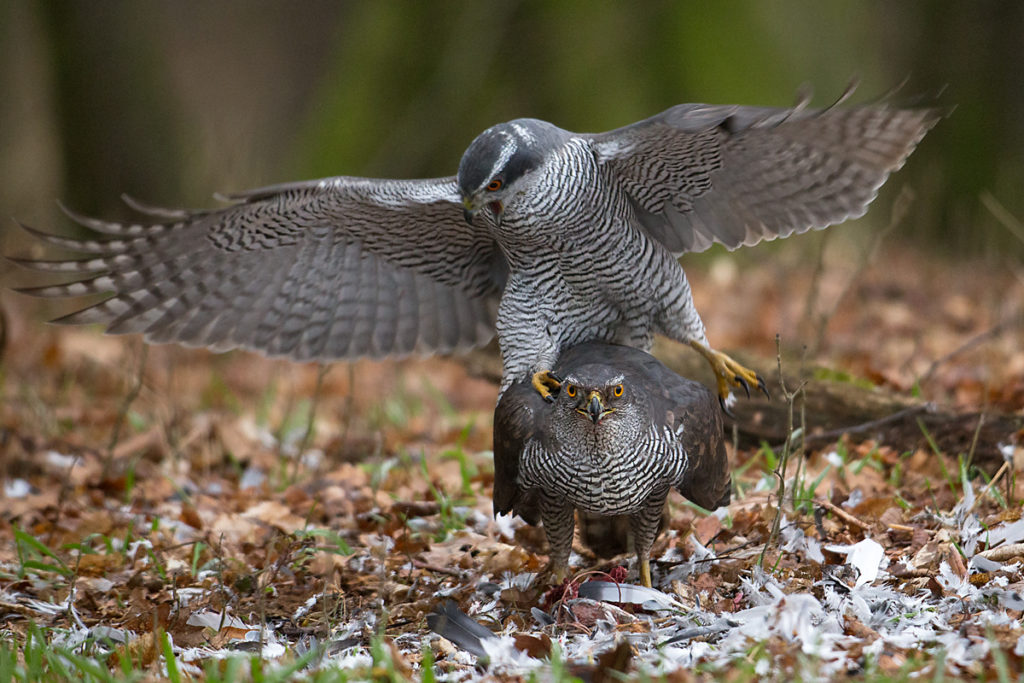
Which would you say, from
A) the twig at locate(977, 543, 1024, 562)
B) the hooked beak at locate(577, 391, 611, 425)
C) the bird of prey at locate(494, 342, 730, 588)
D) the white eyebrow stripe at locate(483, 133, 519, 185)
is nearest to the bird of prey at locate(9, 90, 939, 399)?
the white eyebrow stripe at locate(483, 133, 519, 185)

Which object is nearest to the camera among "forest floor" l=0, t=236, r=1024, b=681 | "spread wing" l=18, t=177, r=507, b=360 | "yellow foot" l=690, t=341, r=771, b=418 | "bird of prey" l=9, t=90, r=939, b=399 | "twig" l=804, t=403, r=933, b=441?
"forest floor" l=0, t=236, r=1024, b=681

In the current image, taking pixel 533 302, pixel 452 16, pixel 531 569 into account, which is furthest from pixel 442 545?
pixel 452 16

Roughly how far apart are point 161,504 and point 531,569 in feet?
7.43

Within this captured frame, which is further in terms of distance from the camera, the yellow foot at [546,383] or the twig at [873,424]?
the twig at [873,424]

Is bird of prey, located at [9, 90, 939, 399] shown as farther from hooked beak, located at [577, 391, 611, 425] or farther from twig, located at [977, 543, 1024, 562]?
twig, located at [977, 543, 1024, 562]

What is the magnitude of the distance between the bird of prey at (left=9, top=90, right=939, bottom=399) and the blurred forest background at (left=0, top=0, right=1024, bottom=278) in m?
3.82

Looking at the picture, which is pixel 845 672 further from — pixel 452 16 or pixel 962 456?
pixel 452 16

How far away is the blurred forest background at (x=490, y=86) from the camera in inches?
363

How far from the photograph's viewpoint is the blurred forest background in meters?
9.23

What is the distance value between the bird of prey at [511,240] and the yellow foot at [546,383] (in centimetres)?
2

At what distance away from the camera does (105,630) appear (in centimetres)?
366

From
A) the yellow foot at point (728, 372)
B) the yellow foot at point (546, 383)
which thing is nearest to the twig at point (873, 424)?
the yellow foot at point (728, 372)

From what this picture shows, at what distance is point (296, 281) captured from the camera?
490 centimetres

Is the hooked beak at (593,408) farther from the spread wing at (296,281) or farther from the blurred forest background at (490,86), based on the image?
the blurred forest background at (490,86)
